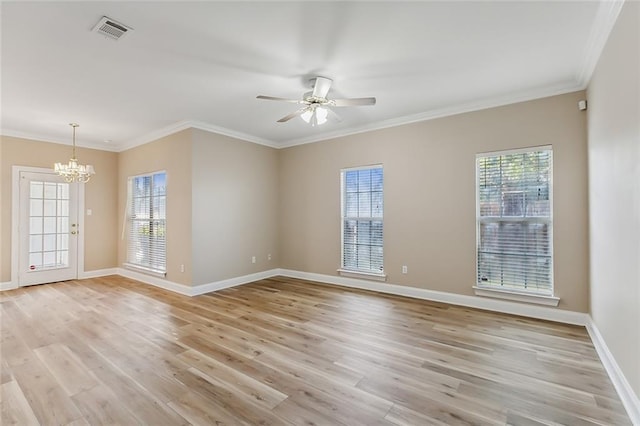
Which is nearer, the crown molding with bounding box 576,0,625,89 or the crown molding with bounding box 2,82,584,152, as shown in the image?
the crown molding with bounding box 576,0,625,89

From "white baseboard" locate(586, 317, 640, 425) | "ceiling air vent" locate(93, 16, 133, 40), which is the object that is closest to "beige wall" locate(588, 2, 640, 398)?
"white baseboard" locate(586, 317, 640, 425)

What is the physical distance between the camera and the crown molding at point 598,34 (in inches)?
83.8

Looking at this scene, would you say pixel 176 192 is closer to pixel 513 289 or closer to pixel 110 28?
pixel 110 28

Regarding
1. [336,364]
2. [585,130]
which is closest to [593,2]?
[585,130]

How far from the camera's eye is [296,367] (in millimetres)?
2537

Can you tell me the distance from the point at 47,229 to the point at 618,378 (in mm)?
8210

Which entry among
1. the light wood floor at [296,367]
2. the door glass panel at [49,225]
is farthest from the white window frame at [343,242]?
the door glass panel at [49,225]

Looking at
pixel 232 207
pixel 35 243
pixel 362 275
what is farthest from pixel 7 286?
pixel 362 275

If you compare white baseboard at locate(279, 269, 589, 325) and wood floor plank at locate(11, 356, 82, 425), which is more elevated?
white baseboard at locate(279, 269, 589, 325)

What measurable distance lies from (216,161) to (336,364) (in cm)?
388

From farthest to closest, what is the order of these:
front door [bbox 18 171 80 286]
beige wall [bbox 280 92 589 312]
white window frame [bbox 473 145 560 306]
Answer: front door [bbox 18 171 80 286]
white window frame [bbox 473 145 560 306]
beige wall [bbox 280 92 589 312]

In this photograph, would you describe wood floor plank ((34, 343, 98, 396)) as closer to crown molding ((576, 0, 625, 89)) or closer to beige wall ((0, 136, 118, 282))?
beige wall ((0, 136, 118, 282))

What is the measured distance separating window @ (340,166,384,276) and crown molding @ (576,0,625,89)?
2722 millimetres

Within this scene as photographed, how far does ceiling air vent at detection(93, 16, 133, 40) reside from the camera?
2295 millimetres
